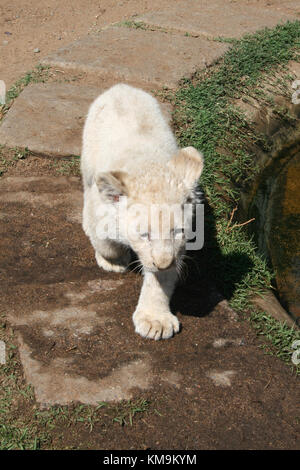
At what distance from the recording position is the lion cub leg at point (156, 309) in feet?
11.3

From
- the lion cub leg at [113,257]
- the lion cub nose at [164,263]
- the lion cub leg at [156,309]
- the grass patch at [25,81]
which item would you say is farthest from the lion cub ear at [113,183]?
the grass patch at [25,81]

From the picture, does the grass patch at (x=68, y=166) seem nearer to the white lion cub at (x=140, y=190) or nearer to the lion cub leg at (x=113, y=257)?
the white lion cub at (x=140, y=190)

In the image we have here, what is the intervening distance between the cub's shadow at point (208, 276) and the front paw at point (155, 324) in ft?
0.73

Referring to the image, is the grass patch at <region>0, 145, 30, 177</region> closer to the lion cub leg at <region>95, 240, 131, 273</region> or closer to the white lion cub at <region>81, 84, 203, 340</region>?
the white lion cub at <region>81, 84, 203, 340</region>

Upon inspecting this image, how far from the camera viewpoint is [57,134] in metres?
5.30

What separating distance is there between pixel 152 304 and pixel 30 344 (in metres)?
0.79

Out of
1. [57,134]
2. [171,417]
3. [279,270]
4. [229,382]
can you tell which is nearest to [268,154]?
[279,270]

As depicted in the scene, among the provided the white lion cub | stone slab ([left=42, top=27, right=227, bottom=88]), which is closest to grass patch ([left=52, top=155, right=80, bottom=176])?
the white lion cub

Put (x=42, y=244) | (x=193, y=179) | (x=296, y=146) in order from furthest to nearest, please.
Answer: (x=296, y=146), (x=42, y=244), (x=193, y=179)

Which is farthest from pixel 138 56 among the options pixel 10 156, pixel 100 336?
pixel 100 336

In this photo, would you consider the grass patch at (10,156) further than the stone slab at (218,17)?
No

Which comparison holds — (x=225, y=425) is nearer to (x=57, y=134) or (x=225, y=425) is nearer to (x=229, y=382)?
(x=229, y=382)

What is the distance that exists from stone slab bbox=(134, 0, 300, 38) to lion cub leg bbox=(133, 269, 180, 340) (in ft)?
14.1
